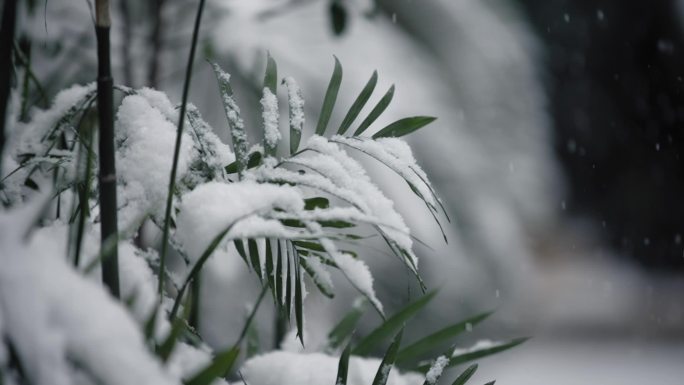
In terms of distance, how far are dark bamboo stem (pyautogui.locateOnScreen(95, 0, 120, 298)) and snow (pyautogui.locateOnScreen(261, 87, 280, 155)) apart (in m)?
0.12

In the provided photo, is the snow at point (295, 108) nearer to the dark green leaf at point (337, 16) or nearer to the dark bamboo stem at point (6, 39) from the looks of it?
the dark bamboo stem at point (6, 39)

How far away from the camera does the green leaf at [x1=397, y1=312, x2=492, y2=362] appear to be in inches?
16.3

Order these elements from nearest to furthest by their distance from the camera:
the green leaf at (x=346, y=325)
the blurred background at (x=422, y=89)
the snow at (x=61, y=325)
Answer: the snow at (x=61, y=325), the green leaf at (x=346, y=325), the blurred background at (x=422, y=89)

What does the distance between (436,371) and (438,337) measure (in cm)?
2

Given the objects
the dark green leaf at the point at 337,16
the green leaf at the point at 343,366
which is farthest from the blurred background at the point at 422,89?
the green leaf at the point at 343,366

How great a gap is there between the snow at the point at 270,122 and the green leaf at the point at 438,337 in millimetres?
158

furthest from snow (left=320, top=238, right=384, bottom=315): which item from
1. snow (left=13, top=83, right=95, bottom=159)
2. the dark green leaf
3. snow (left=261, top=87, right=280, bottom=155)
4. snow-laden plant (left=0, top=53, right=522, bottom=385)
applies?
the dark green leaf

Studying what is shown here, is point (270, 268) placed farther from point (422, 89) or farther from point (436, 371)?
point (422, 89)

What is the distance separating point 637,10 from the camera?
14.7ft

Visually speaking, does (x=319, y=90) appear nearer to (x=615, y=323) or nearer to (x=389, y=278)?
(x=389, y=278)

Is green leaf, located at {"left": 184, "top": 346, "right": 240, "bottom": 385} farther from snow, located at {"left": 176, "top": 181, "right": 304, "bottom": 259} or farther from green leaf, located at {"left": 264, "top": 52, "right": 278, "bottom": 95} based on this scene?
green leaf, located at {"left": 264, "top": 52, "right": 278, "bottom": 95}

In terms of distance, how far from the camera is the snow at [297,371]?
485mm

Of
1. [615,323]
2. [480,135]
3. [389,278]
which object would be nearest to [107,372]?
[389,278]

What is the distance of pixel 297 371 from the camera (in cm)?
49
